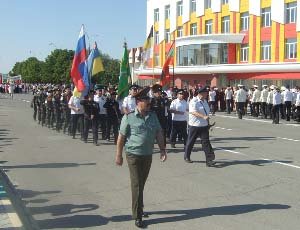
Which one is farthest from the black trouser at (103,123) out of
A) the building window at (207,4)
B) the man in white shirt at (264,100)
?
the building window at (207,4)

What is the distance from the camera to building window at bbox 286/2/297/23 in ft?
150

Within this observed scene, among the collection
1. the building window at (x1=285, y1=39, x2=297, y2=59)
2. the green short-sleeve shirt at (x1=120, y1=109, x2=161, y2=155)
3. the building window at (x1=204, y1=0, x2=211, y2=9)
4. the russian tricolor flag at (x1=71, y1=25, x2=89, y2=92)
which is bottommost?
the green short-sleeve shirt at (x1=120, y1=109, x2=161, y2=155)

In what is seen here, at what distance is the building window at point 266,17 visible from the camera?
49.0m

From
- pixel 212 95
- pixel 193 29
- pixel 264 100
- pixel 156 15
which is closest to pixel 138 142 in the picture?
pixel 264 100

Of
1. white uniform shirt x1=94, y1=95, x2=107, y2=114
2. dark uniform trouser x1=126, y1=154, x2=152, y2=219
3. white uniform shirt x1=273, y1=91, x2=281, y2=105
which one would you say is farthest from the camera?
→ white uniform shirt x1=273, y1=91, x2=281, y2=105

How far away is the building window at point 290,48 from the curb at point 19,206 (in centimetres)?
3940

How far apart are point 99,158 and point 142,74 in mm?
55524

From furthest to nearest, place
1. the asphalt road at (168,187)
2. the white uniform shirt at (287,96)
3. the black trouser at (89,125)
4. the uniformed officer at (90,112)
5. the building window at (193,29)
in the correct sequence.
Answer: the building window at (193,29), the white uniform shirt at (287,96), the uniformed officer at (90,112), the black trouser at (89,125), the asphalt road at (168,187)

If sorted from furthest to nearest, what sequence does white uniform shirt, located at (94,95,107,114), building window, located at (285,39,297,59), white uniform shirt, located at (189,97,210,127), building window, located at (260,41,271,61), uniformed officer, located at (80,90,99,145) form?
building window, located at (260,41,271,61) < building window, located at (285,39,297,59) < white uniform shirt, located at (94,95,107,114) < uniformed officer, located at (80,90,99,145) < white uniform shirt, located at (189,97,210,127)

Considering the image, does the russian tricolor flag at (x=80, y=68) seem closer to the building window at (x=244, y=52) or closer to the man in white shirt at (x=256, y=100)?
the man in white shirt at (x=256, y=100)

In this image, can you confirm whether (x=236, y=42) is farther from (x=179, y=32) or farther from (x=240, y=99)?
(x=240, y=99)

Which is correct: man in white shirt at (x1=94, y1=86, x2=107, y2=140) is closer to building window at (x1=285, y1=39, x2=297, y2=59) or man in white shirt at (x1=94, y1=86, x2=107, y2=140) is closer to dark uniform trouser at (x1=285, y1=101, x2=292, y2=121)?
dark uniform trouser at (x1=285, y1=101, x2=292, y2=121)

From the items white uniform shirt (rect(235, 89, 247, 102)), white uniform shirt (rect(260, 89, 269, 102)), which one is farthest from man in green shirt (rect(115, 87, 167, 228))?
white uniform shirt (rect(260, 89, 269, 102))

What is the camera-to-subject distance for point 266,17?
49312 mm
